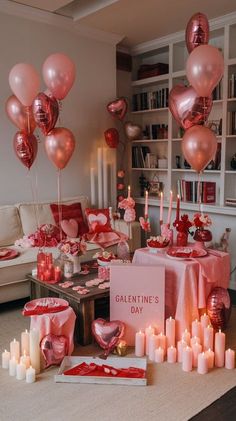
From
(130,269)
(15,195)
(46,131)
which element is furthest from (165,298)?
(15,195)

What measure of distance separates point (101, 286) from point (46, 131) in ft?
4.06

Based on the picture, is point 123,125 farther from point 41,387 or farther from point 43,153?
point 41,387

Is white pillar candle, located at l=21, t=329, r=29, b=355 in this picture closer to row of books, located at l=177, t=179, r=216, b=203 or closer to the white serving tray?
the white serving tray

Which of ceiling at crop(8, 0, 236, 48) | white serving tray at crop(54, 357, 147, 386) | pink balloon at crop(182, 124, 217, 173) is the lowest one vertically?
white serving tray at crop(54, 357, 147, 386)

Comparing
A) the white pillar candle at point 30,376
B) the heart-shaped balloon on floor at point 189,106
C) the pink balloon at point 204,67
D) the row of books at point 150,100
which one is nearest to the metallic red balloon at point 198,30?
the pink balloon at point 204,67

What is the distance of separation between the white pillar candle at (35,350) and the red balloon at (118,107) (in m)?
2.81

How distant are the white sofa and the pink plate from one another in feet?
2.17

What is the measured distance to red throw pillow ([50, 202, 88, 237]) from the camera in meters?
3.92

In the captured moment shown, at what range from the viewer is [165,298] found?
2688mm

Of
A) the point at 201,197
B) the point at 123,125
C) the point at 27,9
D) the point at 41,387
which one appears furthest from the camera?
the point at 123,125

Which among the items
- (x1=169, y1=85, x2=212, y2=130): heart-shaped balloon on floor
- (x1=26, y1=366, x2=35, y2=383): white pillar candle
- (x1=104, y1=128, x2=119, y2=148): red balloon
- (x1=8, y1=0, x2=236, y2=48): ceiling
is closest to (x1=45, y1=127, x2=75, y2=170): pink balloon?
(x1=169, y1=85, x2=212, y2=130): heart-shaped balloon on floor

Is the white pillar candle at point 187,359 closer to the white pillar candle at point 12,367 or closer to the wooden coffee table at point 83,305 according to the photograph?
the wooden coffee table at point 83,305

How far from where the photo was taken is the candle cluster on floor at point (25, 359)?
2223 millimetres

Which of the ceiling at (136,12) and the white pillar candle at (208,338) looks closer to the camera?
the white pillar candle at (208,338)
